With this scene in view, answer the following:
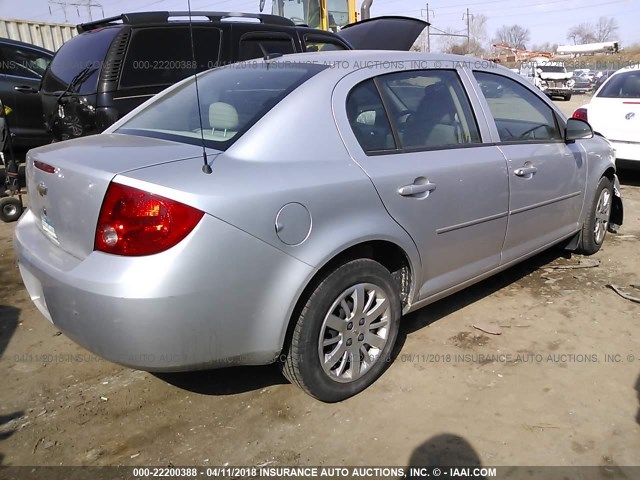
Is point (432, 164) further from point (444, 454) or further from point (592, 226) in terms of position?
point (592, 226)

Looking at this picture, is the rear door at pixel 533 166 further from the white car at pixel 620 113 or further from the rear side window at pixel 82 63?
the rear side window at pixel 82 63

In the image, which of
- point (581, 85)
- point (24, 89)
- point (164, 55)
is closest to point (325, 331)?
point (164, 55)

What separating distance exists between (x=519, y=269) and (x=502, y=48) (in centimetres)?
5526

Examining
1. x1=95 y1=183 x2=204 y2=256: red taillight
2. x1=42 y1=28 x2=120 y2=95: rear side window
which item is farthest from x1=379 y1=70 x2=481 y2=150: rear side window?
x1=42 y1=28 x2=120 y2=95: rear side window

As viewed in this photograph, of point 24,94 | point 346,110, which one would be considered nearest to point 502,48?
point 24,94

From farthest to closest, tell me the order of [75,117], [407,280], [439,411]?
[75,117], [407,280], [439,411]

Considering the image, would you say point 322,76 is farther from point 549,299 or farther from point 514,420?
point 549,299

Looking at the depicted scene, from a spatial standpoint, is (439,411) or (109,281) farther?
(439,411)

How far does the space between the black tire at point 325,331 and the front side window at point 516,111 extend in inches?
54.3

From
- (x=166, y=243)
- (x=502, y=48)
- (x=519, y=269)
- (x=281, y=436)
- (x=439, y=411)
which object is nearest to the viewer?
(x=166, y=243)

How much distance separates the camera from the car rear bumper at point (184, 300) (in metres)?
1.98

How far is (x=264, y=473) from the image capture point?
7.30 feet

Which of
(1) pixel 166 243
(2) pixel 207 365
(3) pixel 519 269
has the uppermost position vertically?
(1) pixel 166 243

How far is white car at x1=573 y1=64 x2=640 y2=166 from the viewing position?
666 cm
